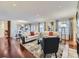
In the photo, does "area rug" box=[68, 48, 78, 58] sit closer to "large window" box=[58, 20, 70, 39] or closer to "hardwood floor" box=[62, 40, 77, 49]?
"hardwood floor" box=[62, 40, 77, 49]

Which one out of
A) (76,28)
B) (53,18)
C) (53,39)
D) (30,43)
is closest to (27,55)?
(30,43)

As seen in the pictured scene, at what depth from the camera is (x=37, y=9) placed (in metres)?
2.87

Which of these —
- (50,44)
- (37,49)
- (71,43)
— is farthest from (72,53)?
(37,49)

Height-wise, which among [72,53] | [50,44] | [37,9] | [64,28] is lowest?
[72,53]

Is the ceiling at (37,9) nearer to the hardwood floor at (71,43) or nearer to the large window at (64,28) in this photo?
the large window at (64,28)

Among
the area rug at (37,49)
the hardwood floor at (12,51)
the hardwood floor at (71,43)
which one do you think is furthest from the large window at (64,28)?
the hardwood floor at (12,51)

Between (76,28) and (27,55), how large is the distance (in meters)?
1.27

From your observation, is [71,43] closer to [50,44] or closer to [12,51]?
[50,44]

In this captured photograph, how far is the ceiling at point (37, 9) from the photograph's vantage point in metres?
2.80

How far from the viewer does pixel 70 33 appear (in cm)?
290

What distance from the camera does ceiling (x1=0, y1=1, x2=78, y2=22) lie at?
9.20ft

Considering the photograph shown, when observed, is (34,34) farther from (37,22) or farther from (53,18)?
(53,18)

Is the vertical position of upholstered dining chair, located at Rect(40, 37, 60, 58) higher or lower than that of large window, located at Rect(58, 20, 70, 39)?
lower

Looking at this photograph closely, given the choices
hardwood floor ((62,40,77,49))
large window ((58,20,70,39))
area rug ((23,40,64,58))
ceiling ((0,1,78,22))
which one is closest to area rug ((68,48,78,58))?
hardwood floor ((62,40,77,49))
